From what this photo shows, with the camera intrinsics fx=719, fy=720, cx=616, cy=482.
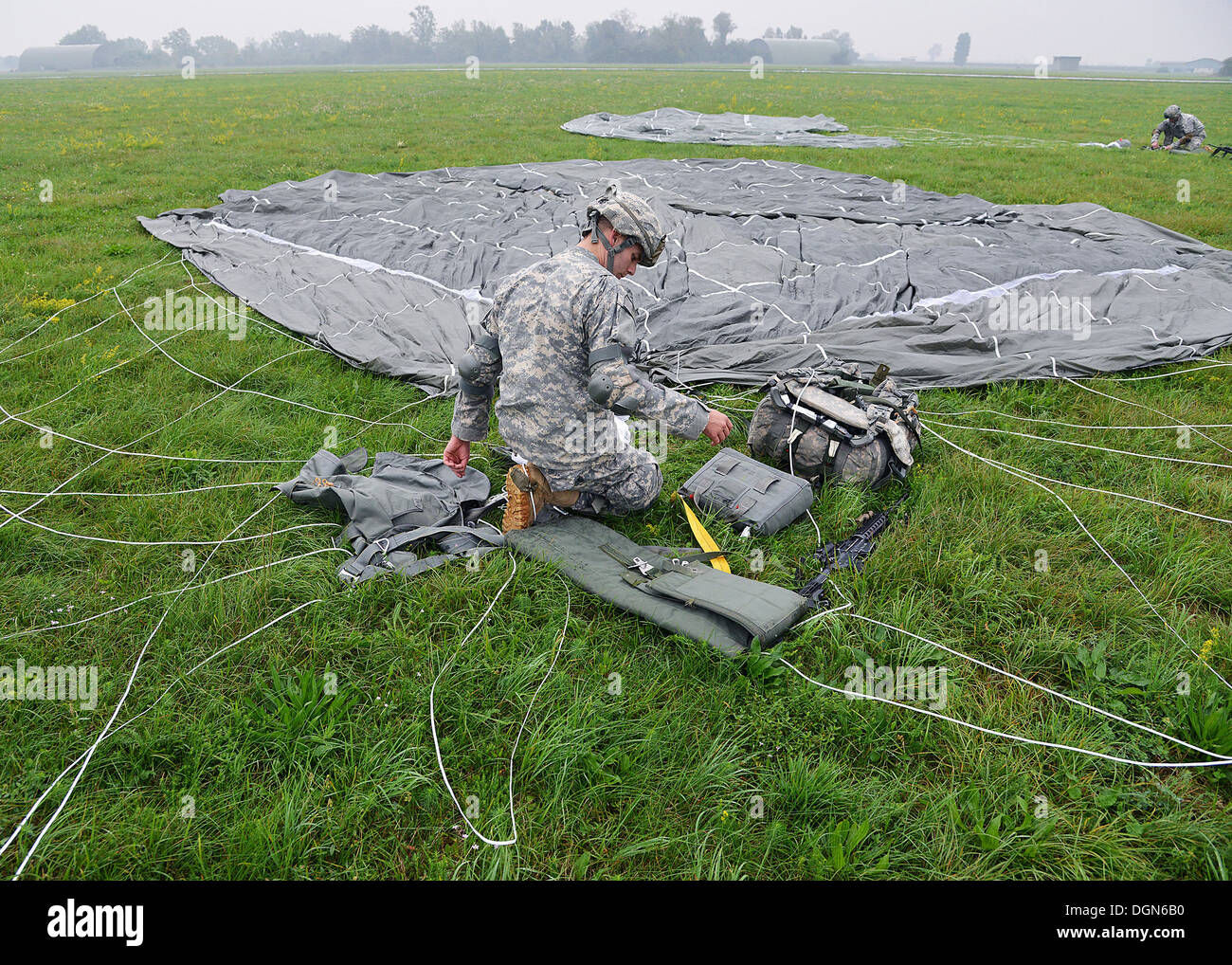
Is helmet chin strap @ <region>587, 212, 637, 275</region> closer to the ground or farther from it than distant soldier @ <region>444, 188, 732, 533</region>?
farther from it

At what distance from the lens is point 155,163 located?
42.7ft

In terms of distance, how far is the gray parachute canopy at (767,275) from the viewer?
6.05 meters

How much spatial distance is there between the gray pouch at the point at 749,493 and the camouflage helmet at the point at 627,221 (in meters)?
1.40

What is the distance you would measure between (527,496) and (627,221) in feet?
5.10

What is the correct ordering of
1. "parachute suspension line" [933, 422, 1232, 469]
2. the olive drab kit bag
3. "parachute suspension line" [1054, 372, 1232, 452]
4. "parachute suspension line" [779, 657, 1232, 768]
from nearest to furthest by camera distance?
"parachute suspension line" [779, 657, 1232, 768]
the olive drab kit bag
"parachute suspension line" [933, 422, 1232, 469]
"parachute suspension line" [1054, 372, 1232, 452]

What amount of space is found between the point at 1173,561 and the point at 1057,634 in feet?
3.41

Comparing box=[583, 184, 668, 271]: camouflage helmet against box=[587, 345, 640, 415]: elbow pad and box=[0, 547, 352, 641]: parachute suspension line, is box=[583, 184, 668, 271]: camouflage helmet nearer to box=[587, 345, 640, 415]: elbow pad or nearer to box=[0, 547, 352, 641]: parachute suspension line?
box=[587, 345, 640, 415]: elbow pad

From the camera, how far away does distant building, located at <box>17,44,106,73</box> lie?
104188 mm

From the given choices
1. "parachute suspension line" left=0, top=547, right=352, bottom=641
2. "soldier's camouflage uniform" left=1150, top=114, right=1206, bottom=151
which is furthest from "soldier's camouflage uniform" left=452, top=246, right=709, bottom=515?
"soldier's camouflage uniform" left=1150, top=114, right=1206, bottom=151

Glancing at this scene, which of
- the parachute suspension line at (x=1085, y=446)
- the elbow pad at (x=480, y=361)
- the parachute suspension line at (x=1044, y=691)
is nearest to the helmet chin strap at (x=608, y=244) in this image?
the elbow pad at (x=480, y=361)

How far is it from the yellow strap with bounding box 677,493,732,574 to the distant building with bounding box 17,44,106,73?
13658cm

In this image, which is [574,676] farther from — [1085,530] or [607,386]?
[1085,530]

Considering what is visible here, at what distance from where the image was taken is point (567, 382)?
3752 millimetres
